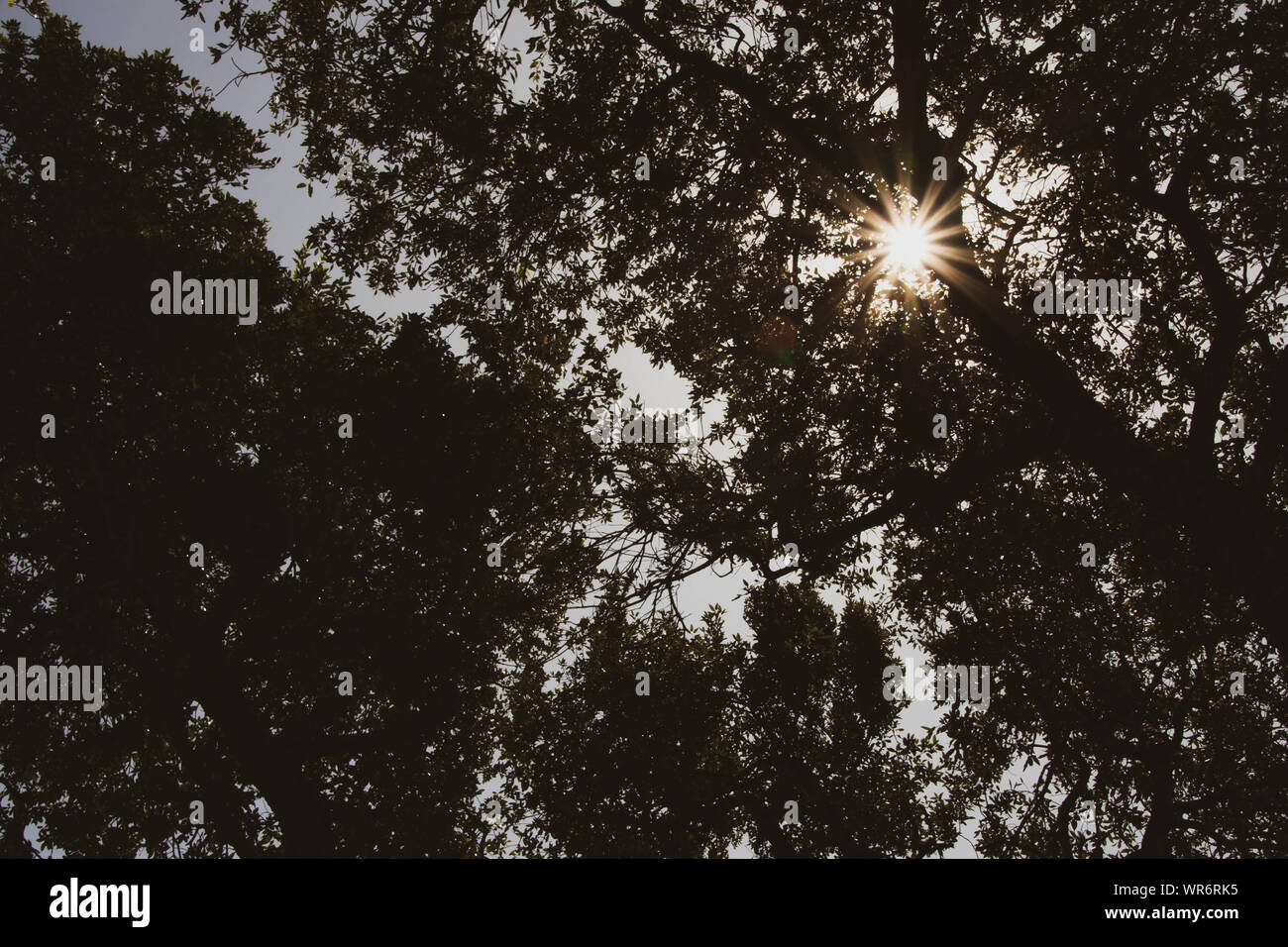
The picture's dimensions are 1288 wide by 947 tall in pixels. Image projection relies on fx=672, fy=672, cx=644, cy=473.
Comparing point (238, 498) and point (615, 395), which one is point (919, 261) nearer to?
point (615, 395)

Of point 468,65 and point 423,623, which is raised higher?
point 468,65

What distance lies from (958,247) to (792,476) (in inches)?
183

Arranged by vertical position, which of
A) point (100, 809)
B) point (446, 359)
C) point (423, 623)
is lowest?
point (100, 809)

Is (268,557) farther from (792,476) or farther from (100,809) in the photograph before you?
(792,476)

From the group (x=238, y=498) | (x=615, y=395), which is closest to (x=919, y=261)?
(x=615, y=395)

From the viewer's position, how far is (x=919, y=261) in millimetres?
11875

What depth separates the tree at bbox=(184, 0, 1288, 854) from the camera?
1086 centimetres

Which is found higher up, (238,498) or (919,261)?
(919,261)

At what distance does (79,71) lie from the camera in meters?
14.5

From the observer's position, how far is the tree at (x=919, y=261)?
10859 millimetres

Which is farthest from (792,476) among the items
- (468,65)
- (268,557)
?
(268,557)
